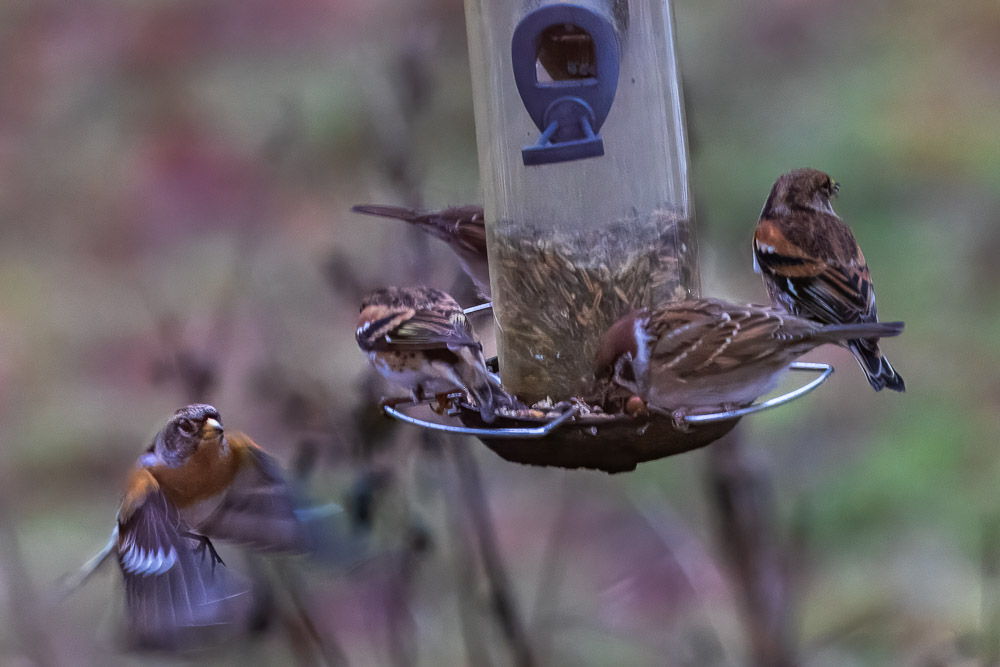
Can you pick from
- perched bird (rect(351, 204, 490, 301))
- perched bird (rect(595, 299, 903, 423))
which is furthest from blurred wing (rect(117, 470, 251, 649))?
perched bird (rect(351, 204, 490, 301))

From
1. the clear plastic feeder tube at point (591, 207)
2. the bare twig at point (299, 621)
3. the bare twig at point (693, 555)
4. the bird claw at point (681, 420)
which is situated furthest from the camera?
the bare twig at point (693, 555)

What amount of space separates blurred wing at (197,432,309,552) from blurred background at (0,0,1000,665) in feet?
1.45

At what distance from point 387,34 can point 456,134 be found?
67 centimetres

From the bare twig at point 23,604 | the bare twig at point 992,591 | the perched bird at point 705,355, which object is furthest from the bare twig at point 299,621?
the bare twig at point 992,591

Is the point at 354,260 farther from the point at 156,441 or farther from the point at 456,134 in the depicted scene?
the point at 456,134

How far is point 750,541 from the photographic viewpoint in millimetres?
2775

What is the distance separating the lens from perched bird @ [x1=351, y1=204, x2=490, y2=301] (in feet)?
11.9

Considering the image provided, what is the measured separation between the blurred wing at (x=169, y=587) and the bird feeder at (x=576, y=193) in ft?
2.63

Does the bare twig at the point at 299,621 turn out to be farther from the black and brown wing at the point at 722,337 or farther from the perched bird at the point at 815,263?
the perched bird at the point at 815,263

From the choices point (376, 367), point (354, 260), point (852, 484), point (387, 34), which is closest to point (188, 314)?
point (354, 260)

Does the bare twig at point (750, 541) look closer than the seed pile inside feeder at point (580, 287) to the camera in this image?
Yes

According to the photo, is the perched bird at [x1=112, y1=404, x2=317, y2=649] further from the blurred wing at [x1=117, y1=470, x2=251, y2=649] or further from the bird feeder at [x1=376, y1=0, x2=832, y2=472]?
the bird feeder at [x1=376, y1=0, x2=832, y2=472]

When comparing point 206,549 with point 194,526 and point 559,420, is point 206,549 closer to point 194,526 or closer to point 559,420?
point 194,526

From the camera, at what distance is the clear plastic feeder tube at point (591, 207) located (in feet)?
9.79
